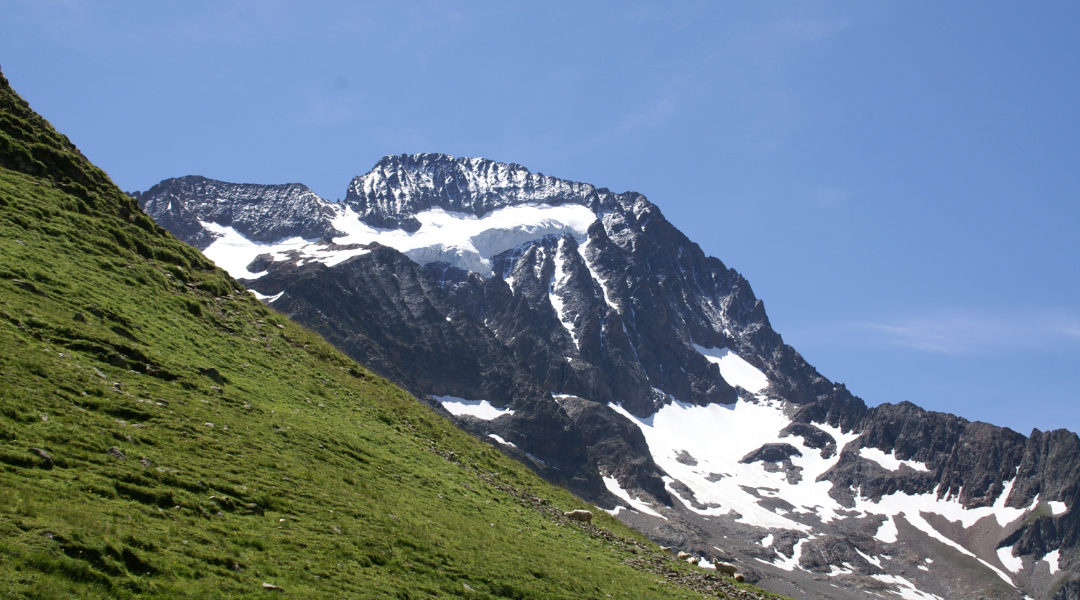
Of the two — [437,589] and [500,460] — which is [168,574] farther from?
[500,460]

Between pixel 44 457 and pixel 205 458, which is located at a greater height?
pixel 205 458

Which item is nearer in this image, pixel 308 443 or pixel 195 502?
pixel 195 502

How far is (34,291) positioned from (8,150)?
14815 millimetres

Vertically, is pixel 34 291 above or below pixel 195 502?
above

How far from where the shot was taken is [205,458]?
72.3 ft

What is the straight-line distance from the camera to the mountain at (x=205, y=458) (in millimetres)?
16156

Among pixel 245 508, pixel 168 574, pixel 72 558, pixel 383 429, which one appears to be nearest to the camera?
pixel 72 558

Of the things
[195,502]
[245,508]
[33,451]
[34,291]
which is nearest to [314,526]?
[245,508]

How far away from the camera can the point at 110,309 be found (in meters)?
30.4

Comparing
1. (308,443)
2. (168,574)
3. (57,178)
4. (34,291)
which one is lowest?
(168,574)

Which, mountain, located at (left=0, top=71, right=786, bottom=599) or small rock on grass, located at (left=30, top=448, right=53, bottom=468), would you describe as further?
small rock on grass, located at (left=30, top=448, right=53, bottom=468)

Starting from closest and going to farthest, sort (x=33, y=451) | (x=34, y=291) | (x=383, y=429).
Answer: (x=33, y=451)
(x=34, y=291)
(x=383, y=429)

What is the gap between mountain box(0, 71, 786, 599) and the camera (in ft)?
53.0

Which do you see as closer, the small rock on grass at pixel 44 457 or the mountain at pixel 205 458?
the mountain at pixel 205 458
